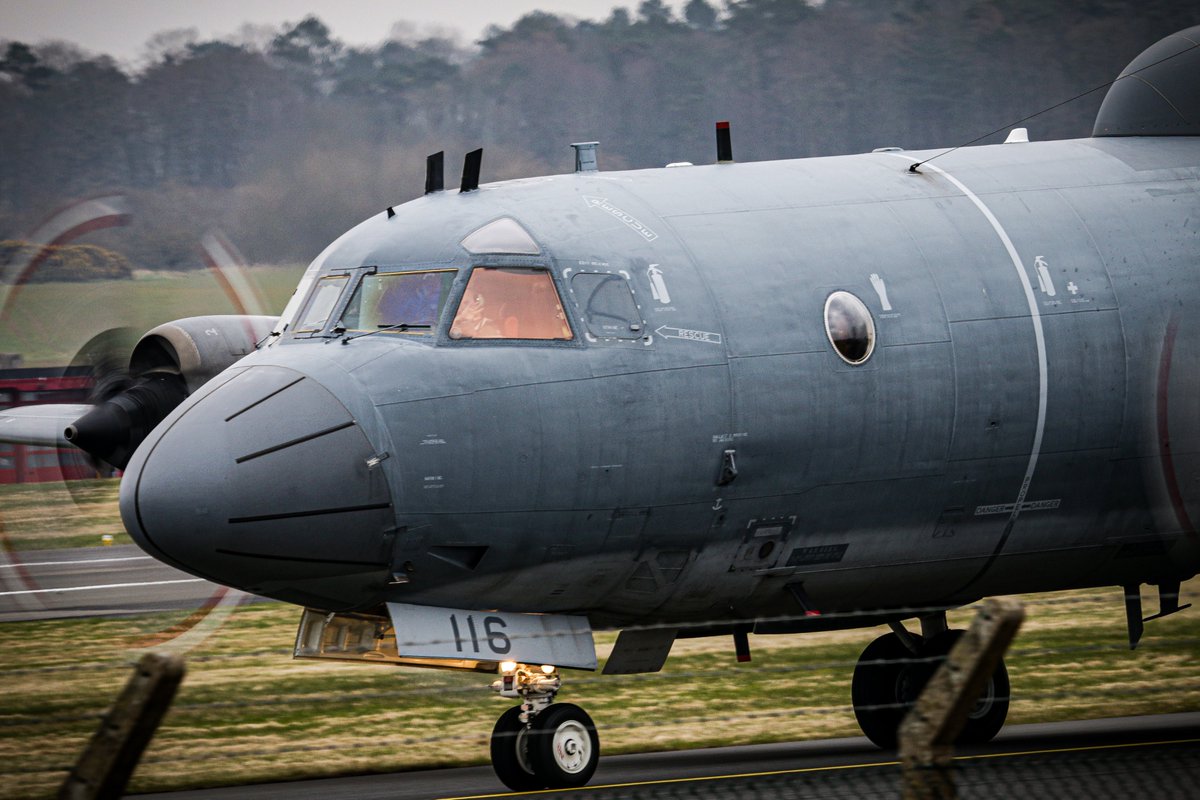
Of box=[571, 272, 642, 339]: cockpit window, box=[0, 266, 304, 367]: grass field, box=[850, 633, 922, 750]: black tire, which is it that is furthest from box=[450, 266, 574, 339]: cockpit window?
box=[0, 266, 304, 367]: grass field

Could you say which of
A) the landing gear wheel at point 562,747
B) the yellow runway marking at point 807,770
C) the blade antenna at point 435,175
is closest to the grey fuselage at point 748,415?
the blade antenna at point 435,175

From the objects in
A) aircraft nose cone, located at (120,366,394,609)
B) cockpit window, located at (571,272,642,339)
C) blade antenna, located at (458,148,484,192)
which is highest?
blade antenna, located at (458,148,484,192)

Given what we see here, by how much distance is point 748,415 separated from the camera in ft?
33.2

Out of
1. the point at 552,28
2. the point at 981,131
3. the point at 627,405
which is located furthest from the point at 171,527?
the point at 552,28

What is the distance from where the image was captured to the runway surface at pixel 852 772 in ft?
31.4

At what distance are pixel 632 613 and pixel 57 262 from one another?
21.8 metres

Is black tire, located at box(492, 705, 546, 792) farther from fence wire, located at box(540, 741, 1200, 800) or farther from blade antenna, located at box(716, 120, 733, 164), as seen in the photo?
blade antenna, located at box(716, 120, 733, 164)

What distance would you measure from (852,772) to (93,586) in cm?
1630

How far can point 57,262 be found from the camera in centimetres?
2953

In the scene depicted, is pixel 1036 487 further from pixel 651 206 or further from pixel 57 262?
pixel 57 262

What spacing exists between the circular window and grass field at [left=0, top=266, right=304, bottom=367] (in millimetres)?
8186

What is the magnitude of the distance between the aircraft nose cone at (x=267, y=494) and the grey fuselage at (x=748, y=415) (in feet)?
0.05

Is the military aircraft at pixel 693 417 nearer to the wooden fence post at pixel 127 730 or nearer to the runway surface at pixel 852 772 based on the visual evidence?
the runway surface at pixel 852 772

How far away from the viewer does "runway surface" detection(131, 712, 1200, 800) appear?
9.58 metres
